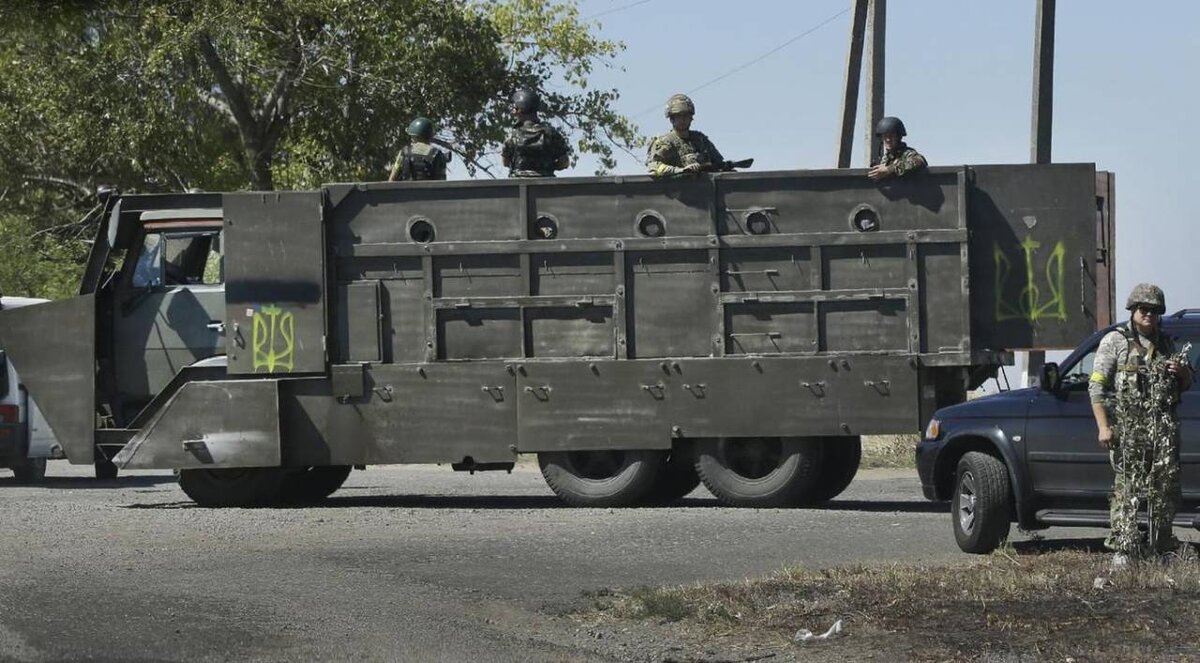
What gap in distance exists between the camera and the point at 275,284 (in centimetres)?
1652

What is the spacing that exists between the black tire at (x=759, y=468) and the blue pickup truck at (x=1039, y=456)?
357 cm

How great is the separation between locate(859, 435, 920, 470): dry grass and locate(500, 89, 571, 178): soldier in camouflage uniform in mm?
7734

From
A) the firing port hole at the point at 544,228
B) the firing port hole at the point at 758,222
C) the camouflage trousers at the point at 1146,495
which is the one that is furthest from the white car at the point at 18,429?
the camouflage trousers at the point at 1146,495

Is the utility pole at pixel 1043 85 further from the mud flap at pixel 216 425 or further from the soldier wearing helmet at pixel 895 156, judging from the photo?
the mud flap at pixel 216 425

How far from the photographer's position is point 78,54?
100 ft

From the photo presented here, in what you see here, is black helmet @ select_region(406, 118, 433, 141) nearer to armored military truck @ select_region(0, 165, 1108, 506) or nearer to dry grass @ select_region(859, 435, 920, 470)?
armored military truck @ select_region(0, 165, 1108, 506)

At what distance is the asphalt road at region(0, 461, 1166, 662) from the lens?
8.88m

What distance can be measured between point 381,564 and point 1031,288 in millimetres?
6579

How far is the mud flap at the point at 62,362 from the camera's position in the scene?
1673cm

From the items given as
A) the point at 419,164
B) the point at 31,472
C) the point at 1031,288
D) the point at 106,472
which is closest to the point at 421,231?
the point at 419,164

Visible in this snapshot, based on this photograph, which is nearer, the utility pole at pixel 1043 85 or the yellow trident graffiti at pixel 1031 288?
the yellow trident graffiti at pixel 1031 288

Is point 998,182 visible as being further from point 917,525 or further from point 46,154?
point 46,154

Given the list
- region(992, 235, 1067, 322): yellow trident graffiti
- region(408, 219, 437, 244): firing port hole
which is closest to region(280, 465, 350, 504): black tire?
region(408, 219, 437, 244): firing port hole

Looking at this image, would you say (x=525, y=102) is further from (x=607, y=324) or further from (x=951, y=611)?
(x=951, y=611)
